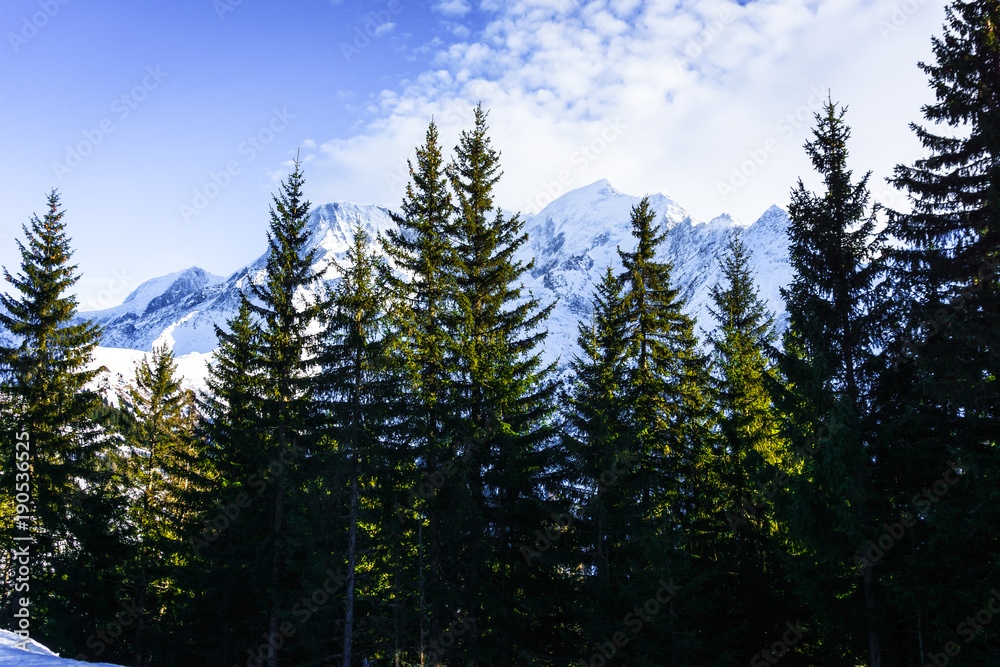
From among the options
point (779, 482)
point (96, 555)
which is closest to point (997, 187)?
point (779, 482)

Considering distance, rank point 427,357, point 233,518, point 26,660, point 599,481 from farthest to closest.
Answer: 1. point 233,518
2. point 427,357
3. point 599,481
4. point 26,660

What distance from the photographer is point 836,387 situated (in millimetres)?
13828

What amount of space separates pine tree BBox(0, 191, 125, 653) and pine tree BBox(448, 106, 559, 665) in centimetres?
1389

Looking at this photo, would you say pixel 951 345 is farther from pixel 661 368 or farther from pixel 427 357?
pixel 427 357

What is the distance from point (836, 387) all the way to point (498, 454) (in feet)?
29.6

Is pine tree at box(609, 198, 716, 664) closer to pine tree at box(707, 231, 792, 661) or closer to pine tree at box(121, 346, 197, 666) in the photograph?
pine tree at box(707, 231, 792, 661)

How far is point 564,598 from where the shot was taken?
15.8 meters

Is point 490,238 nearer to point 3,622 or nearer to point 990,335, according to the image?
point 990,335


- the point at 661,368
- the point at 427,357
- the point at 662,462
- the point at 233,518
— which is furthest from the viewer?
the point at 661,368

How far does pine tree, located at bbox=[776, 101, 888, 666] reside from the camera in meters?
12.7

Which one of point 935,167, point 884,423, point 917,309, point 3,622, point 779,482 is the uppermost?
point 935,167

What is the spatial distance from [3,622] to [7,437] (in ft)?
48.2

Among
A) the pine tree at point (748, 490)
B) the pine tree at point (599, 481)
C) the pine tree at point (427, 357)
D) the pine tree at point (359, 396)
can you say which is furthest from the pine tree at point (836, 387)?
the pine tree at point (359, 396)

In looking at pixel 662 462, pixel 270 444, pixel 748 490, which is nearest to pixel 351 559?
pixel 270 444
